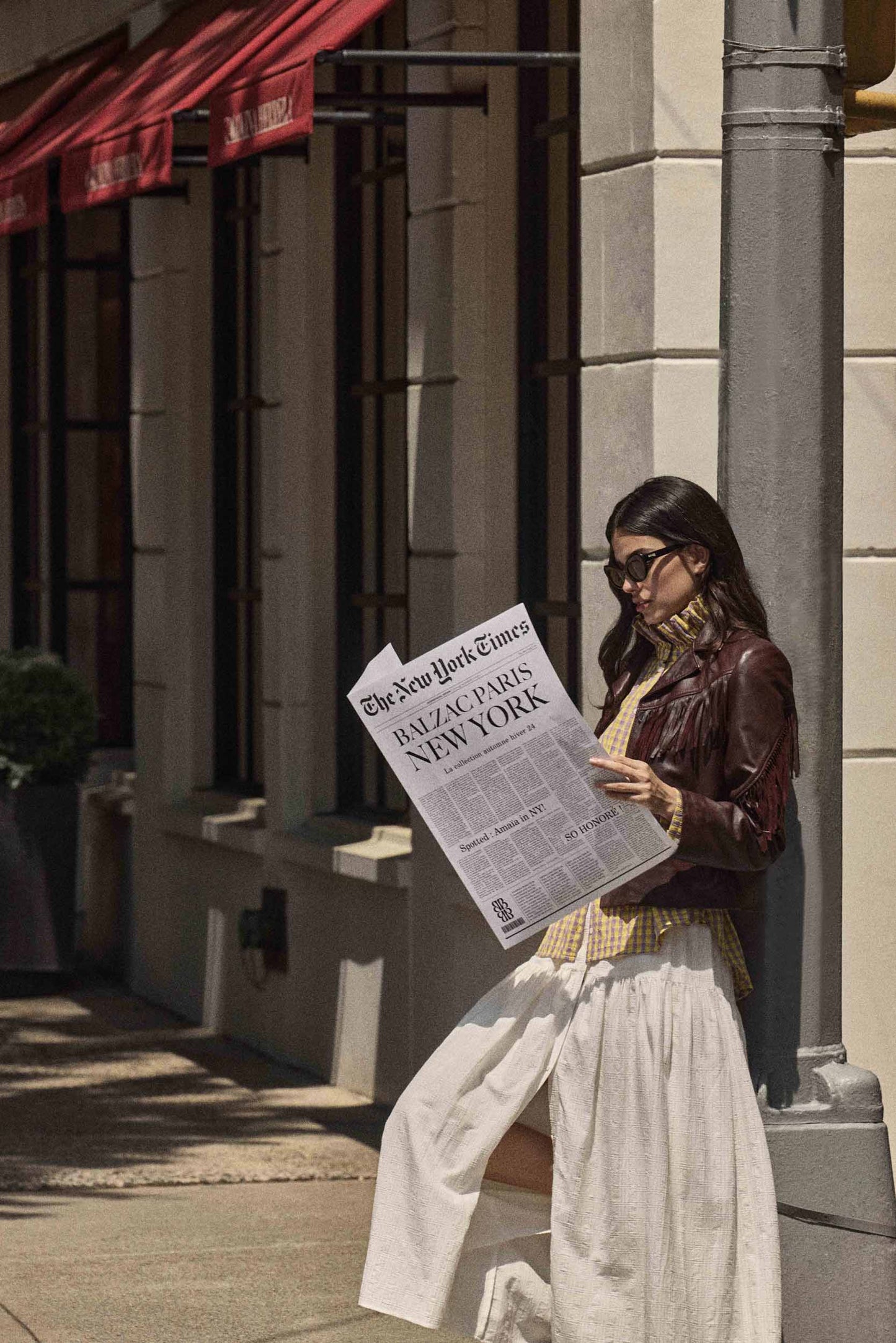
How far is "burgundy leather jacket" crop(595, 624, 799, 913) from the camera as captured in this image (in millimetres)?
4516

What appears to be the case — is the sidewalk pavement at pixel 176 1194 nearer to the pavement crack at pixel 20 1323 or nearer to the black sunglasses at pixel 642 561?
the pavement crack at pixel 20 1323

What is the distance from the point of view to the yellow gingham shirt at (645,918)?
4738mm

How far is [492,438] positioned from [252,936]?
108 inches

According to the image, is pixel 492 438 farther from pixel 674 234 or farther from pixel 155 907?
pixel 155 907

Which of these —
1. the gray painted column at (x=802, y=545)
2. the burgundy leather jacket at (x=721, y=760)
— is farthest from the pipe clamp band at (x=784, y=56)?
the burgundy leather jacket at (x=721, y=760)

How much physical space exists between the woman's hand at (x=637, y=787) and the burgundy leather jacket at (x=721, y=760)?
35 mm

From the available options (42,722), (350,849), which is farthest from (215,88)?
(42,722)

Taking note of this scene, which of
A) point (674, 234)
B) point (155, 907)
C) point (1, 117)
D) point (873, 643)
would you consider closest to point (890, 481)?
point (873, 643)

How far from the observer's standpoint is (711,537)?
4648 mm

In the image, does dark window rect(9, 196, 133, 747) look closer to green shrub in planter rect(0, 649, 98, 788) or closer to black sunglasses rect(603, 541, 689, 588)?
green shrub in planter rect(0, 649, 98, 788)

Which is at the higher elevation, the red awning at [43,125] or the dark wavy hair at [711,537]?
the red awning at [43,125]

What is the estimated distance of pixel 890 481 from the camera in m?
6.82

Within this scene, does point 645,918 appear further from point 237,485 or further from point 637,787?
point 237,485

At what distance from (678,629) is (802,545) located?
10.7 inches
